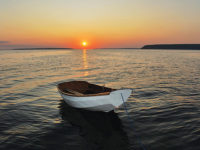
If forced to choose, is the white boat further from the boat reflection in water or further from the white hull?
the boat reflection in water

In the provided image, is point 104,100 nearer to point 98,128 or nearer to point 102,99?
point 102,99

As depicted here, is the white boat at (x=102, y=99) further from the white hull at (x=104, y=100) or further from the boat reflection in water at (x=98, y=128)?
the boat reflection in water at (x=98, y=128)

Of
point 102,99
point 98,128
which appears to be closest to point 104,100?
point 102,99

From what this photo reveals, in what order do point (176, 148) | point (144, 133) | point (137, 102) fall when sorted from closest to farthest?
1. point (176, 148)
2. point (144, 133)
3. point (137, 102)

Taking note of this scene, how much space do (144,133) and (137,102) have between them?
5390mm

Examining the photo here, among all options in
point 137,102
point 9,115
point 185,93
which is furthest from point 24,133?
point 185,93

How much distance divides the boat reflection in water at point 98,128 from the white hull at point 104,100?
900 millimetres

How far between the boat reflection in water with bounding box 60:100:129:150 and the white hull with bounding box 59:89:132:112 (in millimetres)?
900

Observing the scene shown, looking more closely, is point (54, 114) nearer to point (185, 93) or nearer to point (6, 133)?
point (6, 133)

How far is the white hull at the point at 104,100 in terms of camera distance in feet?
31.2

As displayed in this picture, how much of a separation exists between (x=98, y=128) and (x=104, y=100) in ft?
5.94

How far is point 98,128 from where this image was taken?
9633 mm

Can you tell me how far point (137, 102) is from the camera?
14.2 metres

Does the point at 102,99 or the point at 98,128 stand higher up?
the point at 102,99
